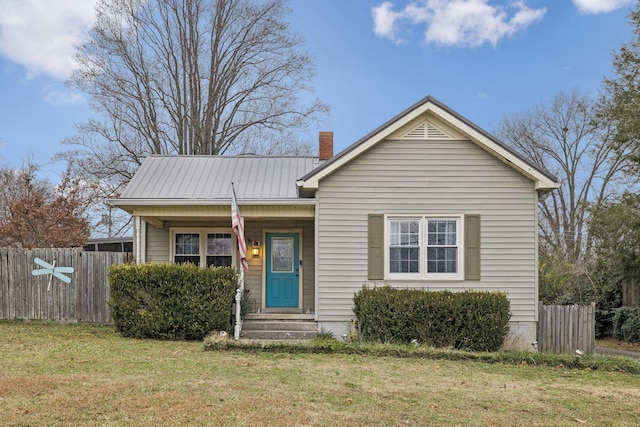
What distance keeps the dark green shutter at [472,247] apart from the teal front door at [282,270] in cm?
412

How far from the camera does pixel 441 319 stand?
9852 mm

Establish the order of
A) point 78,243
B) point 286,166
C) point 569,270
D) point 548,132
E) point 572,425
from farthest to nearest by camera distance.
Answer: point 548,132
point 78,243
point 569,270
point 286,166
point 572,425

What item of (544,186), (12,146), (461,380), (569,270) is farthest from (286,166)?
(12,146)

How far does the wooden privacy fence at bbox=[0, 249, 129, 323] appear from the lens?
1227 centimetres

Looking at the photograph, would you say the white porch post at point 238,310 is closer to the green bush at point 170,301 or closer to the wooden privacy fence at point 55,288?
the green bush at point 170,301

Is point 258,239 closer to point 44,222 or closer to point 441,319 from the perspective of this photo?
point 441,319

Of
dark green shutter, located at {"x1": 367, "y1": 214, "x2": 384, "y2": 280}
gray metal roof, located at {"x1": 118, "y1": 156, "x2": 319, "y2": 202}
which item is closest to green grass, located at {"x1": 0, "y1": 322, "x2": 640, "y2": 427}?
dark green shutter, located at {"x1": 367, "y1": 214, "x2": 384, "y2": 280}

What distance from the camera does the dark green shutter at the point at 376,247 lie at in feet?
35.4

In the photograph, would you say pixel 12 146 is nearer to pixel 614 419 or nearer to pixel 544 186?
pixel 544 186

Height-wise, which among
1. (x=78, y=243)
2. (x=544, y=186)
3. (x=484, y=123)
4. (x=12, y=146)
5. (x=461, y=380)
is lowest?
(x=461, y=380)

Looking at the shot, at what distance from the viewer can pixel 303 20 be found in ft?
78.1

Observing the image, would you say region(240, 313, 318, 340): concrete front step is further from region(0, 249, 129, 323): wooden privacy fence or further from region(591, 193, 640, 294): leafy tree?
region(591, 193, 640, 294): leafy tree

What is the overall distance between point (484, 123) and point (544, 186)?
56.9ft

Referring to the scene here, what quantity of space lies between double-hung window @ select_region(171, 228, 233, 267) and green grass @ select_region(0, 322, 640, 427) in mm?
3321
